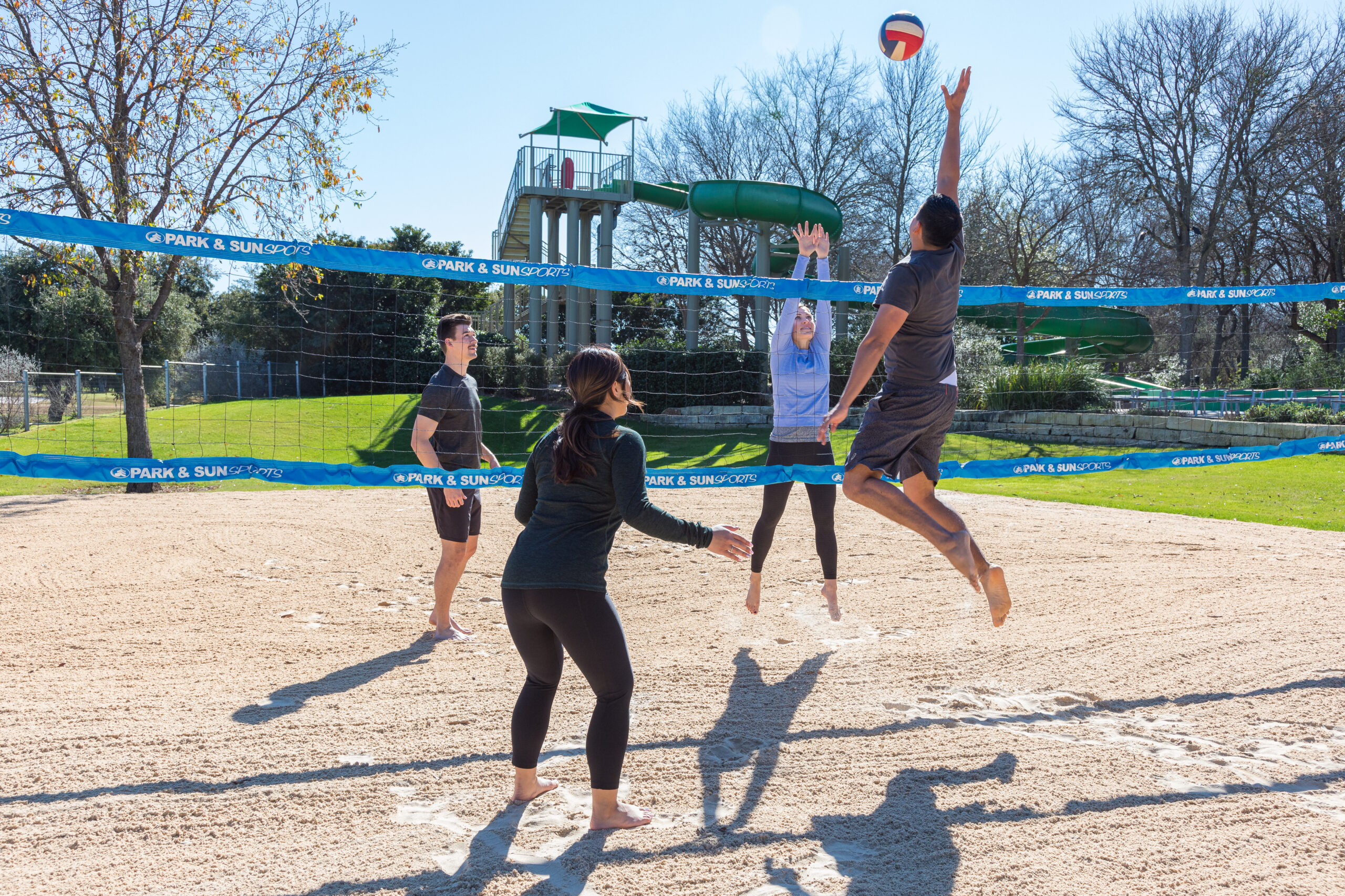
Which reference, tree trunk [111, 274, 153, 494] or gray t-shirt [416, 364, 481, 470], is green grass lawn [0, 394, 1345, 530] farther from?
gray t-shirt [416, 364, 481, 470]

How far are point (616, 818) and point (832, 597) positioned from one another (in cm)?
281

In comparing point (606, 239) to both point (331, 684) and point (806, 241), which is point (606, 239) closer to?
point (806, 241)

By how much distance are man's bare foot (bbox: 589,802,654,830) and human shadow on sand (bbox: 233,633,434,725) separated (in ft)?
6.25

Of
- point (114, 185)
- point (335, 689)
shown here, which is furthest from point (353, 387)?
point (335, 689)

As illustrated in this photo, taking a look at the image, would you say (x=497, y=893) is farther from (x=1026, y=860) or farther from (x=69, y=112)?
(x=69, y=112)

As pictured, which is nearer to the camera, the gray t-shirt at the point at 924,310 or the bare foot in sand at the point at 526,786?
the bare foot in sand at the point at 526,786

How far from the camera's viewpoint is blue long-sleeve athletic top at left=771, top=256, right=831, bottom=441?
5.34 meters

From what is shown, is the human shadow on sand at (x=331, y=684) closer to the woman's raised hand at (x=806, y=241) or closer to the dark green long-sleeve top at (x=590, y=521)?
the dark green long-sleeve top at (x=590, y=521)

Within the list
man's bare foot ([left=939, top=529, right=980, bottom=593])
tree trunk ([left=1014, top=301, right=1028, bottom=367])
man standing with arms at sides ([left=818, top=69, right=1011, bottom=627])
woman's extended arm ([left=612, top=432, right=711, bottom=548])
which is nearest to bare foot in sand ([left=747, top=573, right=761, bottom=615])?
man standing with arms at sides ([left=818, top=69, right=1011, bottom=627])

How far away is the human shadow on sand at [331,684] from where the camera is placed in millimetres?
4078

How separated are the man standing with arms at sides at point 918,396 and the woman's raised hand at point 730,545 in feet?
4.23

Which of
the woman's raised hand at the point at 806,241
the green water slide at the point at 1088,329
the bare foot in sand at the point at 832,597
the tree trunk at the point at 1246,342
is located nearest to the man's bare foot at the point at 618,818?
the bare foot in sand at the point at 832,597

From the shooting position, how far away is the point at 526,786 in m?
3.14

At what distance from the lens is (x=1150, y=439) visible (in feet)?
52.5
